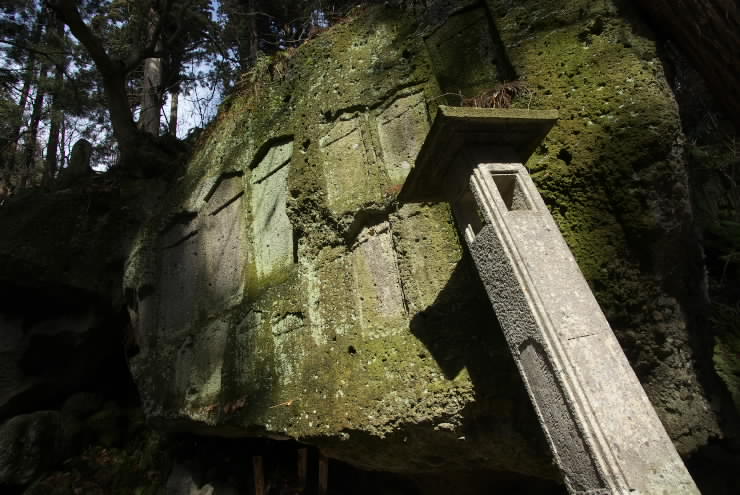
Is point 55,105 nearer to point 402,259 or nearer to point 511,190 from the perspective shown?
point 402,259

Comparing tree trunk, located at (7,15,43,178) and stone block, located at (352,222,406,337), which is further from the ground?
tree trunk, located at (7,15,43,178)

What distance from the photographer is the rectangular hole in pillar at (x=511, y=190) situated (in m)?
1.88

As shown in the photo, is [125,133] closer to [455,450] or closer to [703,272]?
[455,450]

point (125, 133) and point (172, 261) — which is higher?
point (125, 133)

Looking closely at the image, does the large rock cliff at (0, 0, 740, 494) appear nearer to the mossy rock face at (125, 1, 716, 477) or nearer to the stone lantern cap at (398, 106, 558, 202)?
the mossy rock face at (125, 1, 716, 477)

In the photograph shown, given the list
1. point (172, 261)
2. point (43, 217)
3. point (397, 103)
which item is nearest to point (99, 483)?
point (172, 261)

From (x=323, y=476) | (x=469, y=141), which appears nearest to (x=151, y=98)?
(x=323, y=476)

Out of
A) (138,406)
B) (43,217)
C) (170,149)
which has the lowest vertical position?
(138,406)

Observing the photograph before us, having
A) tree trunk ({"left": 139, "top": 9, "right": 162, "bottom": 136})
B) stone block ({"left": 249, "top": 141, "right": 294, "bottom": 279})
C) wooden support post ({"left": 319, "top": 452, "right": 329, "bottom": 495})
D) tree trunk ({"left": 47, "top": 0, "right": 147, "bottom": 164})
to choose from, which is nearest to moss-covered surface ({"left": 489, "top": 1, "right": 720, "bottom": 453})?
stone block ({"left": 249, "top": 141, "right": 294, "bottom": 279})

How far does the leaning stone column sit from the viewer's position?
1.34 m

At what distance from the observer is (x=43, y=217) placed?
5465 mm

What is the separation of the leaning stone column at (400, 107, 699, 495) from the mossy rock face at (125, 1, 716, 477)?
44cm

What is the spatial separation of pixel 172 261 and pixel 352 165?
2.78m

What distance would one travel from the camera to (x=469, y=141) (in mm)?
1935
